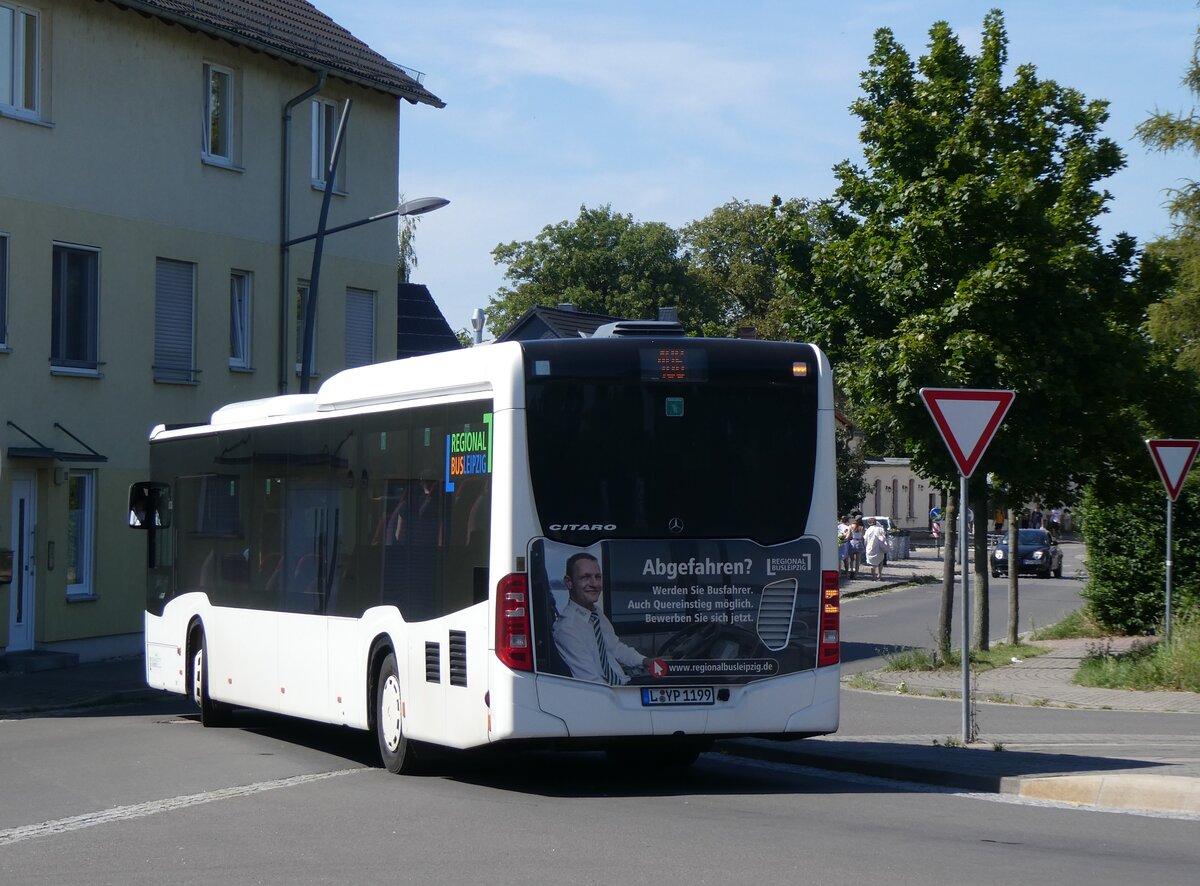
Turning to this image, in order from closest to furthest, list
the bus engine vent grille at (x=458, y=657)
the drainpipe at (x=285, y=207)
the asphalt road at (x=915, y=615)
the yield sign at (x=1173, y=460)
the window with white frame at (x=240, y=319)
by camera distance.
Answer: the bus engine vent grille at (x=458, y=657), the yield sign at (x=1173, y=460), the asphalt road at (x=915, y=615), the window with white frame at (x=240, y=319), the drainpipe at (x=285, y=207)

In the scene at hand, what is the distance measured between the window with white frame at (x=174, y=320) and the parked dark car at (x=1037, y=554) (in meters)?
36.6

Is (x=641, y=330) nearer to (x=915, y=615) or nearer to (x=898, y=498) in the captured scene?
(x=915, y=615)

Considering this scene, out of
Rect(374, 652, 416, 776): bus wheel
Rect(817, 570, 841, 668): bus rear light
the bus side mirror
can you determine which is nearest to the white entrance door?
the bus side mirror

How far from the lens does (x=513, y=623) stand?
35.2ft

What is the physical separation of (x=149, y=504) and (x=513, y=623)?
863 cm

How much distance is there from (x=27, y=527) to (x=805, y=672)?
16.4 metres

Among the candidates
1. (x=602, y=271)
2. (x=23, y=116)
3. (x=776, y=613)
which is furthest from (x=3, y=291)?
(x=602, y=271)

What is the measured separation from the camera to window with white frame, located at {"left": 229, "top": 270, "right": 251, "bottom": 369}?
2908 cm

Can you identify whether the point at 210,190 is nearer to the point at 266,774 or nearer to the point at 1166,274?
the point at 1166,274

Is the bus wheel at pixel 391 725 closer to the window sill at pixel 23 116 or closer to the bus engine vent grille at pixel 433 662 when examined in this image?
the bus engine vent grille at pixel 433 662

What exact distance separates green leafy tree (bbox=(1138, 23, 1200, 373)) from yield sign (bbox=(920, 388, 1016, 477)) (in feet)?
50.9

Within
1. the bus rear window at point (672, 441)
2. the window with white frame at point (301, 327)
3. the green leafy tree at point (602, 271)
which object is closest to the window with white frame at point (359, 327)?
the window with white frame at point (301, 327)

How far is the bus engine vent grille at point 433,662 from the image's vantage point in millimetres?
11547

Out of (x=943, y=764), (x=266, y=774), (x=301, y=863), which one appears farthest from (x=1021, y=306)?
(x=301, y=863)
